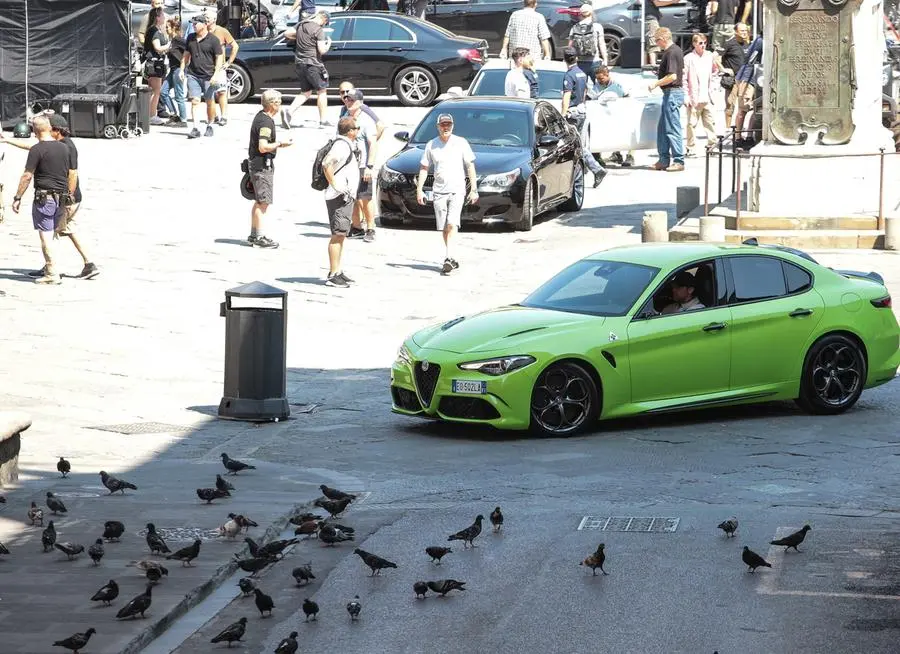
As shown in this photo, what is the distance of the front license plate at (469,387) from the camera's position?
41.8 feet

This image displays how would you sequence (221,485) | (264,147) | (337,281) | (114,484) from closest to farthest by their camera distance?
(221,485)
(114,484)
(337,281)
(264,147)

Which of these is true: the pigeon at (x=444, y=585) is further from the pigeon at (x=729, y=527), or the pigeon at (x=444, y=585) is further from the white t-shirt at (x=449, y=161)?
the white t-shirt at (x=449, y=161)

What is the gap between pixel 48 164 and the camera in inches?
738

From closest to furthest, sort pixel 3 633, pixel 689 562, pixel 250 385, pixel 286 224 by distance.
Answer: pixel 3 633 < pixel 689 562 < pixel 250 385 < pixel 286 224

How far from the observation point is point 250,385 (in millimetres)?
13953

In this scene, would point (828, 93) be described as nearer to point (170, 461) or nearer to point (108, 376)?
point (108, 376)

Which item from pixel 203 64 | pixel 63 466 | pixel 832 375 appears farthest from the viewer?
pixel 203 64

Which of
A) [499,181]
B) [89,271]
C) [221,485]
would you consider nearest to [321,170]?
[89,271]

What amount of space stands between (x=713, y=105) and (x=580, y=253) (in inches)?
406

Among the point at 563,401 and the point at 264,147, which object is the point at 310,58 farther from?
the point at 563,401

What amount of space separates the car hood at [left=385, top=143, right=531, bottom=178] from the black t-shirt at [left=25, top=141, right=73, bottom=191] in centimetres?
580

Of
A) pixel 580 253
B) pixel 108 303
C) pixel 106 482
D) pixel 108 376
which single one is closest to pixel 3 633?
pixel 106 482

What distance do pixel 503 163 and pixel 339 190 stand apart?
442cm

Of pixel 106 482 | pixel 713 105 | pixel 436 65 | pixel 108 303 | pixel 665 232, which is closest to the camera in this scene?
pixel 106 482
